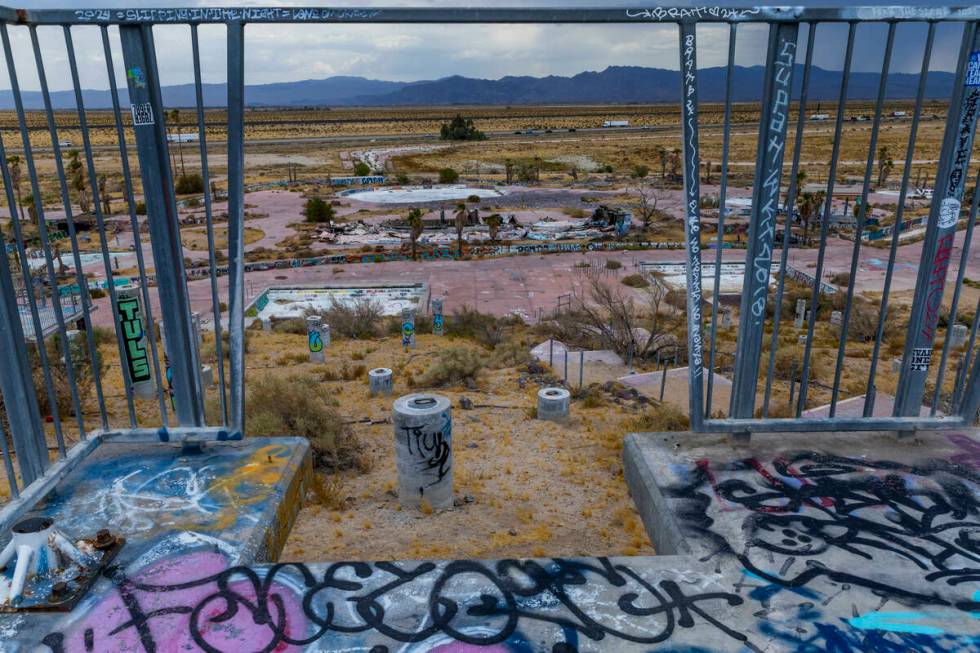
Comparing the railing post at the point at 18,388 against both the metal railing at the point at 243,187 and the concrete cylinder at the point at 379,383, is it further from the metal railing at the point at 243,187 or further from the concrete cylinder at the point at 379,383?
the concrete cylinder at the point at 379,383

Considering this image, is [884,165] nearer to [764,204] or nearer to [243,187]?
[764,204]

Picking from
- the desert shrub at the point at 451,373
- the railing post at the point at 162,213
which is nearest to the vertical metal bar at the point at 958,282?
the railing post at the point at 162,213

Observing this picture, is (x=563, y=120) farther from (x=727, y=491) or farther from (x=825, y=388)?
(x=727, y=491)

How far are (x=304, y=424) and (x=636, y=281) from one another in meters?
21.3

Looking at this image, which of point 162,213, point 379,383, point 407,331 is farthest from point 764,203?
point 407,331

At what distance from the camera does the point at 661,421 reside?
976 cm

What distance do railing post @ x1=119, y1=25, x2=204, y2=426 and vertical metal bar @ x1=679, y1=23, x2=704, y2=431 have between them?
408 centimetres

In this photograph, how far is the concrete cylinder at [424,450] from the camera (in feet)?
24.2

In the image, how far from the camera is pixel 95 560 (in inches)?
172

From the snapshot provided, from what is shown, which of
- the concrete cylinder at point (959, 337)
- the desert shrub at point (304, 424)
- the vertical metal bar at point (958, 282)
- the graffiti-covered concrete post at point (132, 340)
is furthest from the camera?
the concrete cylinder at point (959, 337)

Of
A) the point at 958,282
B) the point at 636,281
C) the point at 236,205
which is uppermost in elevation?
the point at 236,205

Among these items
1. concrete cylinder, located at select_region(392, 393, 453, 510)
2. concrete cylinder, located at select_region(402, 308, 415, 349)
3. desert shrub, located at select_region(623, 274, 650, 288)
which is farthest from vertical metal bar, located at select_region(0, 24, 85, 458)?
desert shrub, located at select_region(623, 274, 650, 288)

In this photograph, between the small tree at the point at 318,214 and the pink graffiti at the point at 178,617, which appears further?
the small tree at the point at 318,214

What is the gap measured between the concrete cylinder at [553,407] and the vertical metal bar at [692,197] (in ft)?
16.4
